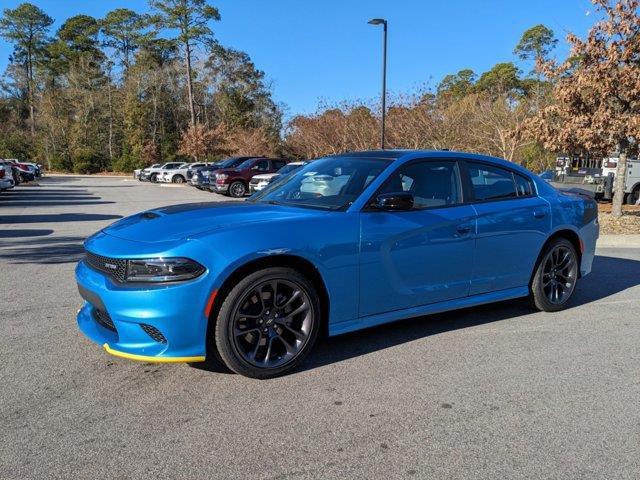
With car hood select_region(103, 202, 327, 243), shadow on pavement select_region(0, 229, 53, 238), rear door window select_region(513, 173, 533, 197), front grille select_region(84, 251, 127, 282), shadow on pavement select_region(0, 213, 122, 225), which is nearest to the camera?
front grille select_region(84, 251, 127, 282)

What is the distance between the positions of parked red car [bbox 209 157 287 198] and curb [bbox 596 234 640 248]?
15667 mm

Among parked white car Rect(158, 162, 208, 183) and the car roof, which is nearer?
the car roof

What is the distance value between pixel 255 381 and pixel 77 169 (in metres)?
61.3

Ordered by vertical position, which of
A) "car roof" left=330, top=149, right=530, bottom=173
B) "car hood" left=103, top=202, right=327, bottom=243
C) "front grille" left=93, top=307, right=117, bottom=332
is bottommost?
"front grille" left=93, top=307, right=117, bottom=332

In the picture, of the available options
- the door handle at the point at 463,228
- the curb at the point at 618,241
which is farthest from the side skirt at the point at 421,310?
the curb at the point at 618,241

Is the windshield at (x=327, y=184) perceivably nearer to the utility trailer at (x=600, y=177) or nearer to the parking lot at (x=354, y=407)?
the parking lot at (x=354, y=407)

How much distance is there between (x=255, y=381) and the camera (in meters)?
3.81

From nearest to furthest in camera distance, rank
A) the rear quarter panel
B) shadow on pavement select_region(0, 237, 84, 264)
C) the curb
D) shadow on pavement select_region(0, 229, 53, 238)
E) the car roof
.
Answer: the car roof
the rear quarter panel
shadow on pavement select_region(0, 237, 84, 264)
shadow on pavement select_region(0, 229, 53, 238)
the curb

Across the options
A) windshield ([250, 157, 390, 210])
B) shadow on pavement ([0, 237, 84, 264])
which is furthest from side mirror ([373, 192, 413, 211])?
shadow on pavement ([0, 237, 84, 264])

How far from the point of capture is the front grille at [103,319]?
3.76m

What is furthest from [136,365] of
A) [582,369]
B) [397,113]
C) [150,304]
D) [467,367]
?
[397,113]

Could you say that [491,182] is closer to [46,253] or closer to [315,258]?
[315,258]

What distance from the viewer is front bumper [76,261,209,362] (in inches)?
137

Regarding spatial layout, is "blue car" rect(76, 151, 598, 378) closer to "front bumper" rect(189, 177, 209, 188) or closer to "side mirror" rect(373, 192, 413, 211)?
"side mirror" rect(373, 192, 413, 211)
